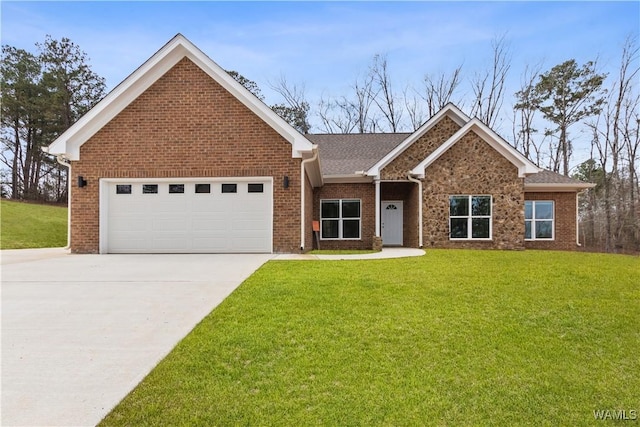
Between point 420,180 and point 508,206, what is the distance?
3590 mm

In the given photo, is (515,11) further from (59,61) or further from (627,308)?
(59,61)

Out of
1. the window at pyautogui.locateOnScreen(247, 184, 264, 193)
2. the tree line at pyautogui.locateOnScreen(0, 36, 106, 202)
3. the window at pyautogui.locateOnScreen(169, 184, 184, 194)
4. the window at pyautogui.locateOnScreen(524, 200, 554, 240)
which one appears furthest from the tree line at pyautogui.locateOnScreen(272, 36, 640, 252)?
the window at pyautogui.locateOnScreen(169, 184, 184, 194)

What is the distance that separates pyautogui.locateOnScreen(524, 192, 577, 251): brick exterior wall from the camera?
1602 cm

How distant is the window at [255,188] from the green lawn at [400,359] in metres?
5.52

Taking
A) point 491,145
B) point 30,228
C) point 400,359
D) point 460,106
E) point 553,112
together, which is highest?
point 460,106

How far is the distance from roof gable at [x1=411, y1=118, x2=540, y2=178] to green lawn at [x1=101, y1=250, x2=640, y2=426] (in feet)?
27.8

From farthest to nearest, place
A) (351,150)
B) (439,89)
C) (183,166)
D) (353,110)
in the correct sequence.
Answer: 1. (353,110)
2. (439,89)
3. (351,150)
4. (183,166)

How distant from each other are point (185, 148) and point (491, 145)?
37.4ft

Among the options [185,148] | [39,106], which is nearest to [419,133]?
[185,148]

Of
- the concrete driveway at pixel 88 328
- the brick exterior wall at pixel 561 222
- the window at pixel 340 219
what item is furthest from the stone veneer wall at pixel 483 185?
the concrete driveway at pixel 88 328

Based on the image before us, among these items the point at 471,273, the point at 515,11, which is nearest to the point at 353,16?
the point at 515,11

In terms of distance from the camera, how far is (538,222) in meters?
16.2

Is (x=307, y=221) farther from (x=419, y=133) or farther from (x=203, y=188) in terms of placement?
(x=419, y=133)

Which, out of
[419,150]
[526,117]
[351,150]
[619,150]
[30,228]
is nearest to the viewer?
[419,150]
